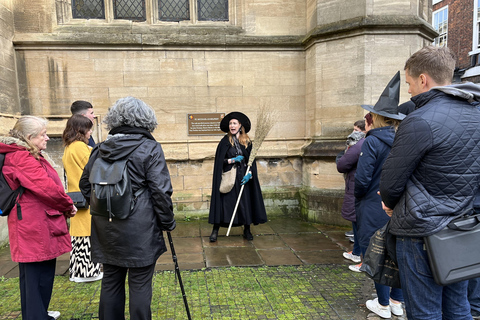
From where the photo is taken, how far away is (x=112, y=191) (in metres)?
2.14

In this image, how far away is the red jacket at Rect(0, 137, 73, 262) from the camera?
249 cm

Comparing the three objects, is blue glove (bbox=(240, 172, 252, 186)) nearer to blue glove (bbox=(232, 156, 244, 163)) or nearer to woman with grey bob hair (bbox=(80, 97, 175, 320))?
blue glove (bbox=(232, 156, 244, 163))

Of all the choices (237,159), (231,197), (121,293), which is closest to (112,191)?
(121,293)

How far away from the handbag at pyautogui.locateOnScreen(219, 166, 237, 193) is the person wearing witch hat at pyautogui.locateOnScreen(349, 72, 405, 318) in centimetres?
227

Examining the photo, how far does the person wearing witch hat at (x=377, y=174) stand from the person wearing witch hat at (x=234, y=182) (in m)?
2.22

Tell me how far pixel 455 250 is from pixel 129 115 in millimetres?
2171

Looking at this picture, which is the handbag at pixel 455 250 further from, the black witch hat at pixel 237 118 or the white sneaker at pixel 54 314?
the black witch hat at pixel 237 118

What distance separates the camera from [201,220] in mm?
6262

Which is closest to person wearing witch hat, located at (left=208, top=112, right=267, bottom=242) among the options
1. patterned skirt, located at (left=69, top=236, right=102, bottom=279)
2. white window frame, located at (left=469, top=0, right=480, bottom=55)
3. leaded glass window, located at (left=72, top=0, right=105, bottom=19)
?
patterned skirt, located at (left=69, top=236, right=102, bottom=279)

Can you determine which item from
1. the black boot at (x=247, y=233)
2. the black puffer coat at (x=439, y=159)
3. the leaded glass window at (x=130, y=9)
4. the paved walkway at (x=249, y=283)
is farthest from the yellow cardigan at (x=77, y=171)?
the leaded glass window at (x=130, y=9)

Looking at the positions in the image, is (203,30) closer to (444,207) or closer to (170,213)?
(170,213)

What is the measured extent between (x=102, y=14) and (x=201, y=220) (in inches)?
173

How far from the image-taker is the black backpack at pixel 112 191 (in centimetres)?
214

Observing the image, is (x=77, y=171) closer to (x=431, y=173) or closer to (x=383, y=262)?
(x=383, y=262)
